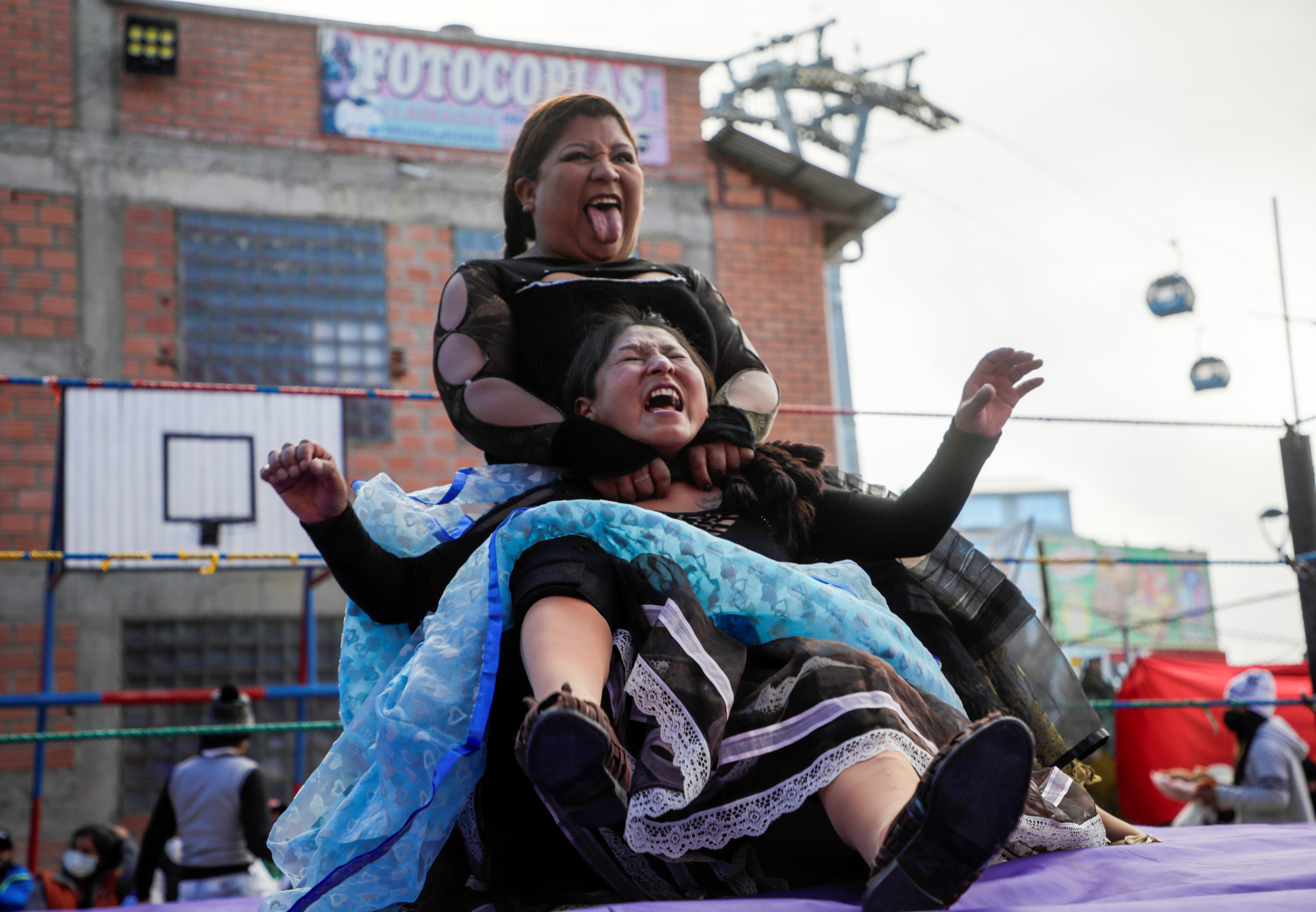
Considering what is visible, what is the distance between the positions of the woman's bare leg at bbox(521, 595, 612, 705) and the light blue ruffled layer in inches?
3.0

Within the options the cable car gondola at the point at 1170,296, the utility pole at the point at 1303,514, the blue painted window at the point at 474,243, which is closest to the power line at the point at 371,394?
the utility pole at the point at 1303,514

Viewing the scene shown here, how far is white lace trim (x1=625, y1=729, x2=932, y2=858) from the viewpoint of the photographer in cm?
113

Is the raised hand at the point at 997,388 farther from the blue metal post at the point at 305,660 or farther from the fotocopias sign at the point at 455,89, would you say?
the fotocopias sign at the point at 455,89

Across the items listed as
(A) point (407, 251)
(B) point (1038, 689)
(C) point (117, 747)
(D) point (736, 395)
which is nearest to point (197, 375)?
(A) point (407, 251)

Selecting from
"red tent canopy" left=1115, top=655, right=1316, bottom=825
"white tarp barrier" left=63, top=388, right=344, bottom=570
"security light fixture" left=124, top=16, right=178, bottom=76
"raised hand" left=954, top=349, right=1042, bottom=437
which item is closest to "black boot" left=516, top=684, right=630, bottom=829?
"raised hand" left=954, top=349, right=1042, bottom=437

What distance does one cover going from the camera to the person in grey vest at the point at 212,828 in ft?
11.3

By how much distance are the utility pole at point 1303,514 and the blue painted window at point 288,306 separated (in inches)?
199

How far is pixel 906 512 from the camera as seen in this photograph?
1.59 m

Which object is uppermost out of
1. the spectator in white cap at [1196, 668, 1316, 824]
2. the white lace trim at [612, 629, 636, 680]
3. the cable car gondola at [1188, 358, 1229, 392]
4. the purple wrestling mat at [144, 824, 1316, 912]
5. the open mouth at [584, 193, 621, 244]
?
the cable car gondola at [1188, 358, 1229, 392]

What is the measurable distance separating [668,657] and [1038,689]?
67 centimetres

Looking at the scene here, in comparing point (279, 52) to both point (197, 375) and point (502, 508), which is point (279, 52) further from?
point (502, 508)

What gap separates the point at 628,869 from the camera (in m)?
1.24

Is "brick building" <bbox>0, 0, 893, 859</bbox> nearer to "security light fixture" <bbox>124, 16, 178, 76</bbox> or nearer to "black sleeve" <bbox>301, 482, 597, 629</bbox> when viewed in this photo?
"security light fixture" <bbox>124, 16, 178, 76</bbox>

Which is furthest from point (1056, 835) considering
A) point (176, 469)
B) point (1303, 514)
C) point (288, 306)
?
point (288, 306)
